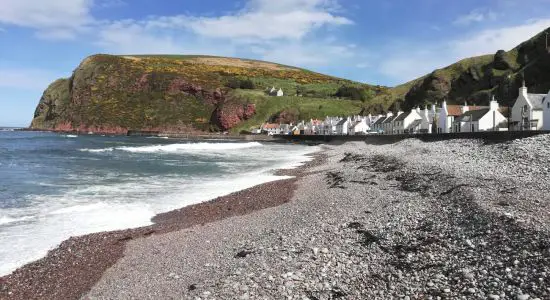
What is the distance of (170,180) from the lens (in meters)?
31.0

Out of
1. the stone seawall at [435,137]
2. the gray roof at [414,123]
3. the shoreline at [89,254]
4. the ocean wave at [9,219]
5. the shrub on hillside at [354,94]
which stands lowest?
the shoreline at [89,254]

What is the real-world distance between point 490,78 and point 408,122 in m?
25.1

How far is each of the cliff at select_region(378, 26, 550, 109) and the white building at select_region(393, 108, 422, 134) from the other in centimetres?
1529

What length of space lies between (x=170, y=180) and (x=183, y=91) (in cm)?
14652

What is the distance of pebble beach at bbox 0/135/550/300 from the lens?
8.57m

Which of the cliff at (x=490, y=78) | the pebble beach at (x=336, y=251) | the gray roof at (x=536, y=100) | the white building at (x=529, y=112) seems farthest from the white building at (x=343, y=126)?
the pebble beach at (x=336, y=251)

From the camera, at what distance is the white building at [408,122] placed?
277ft

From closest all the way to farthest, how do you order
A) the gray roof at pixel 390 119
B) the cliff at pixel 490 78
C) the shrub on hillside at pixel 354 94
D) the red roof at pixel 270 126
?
the cliff at pixel 490 78, the gray roof at pixel 390 119, the red roof at pixel 270 126, the shrub on hillside at pixel 354 94

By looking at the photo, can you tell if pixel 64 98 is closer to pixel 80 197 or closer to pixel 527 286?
pixel 80 197

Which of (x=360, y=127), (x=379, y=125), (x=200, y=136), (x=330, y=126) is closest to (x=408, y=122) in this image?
(x=379, y=125)

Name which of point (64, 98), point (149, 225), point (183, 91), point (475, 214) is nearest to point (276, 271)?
point (475, 214)

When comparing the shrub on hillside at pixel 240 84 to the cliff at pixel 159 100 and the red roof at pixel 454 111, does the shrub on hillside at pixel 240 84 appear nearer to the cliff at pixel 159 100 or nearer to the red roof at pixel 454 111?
the cliff at pixel 159 100

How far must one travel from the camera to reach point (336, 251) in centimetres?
1092

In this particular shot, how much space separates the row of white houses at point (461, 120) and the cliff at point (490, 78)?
30.9 ft
